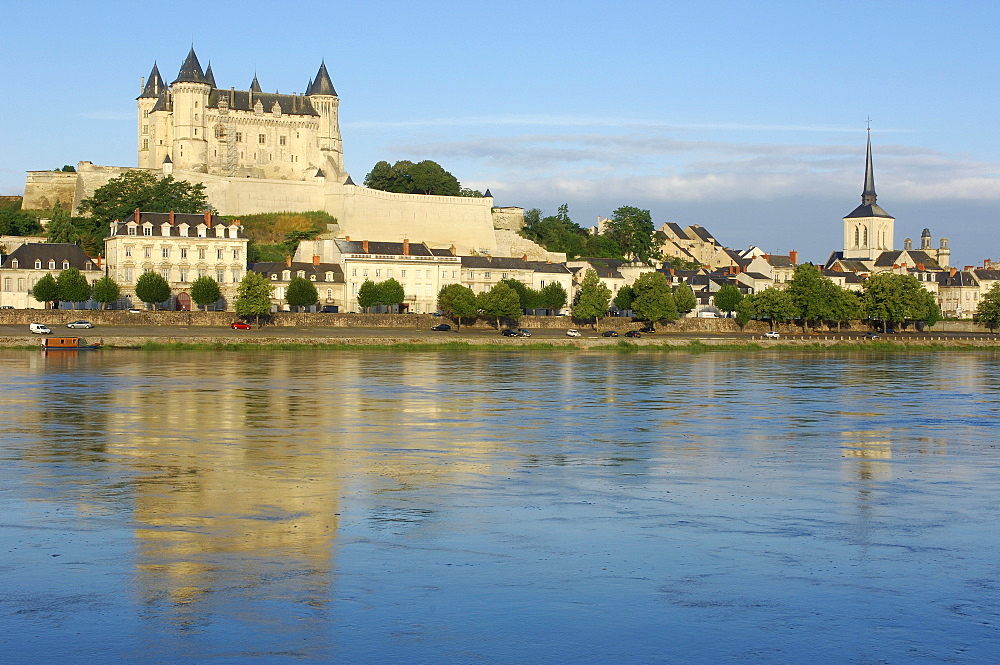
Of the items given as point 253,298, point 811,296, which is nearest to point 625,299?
point 811,296

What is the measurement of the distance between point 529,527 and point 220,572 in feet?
12.0

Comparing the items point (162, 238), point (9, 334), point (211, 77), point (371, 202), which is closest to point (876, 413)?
point (9, 334)

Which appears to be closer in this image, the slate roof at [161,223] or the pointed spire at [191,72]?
the slate roof at [161,223]

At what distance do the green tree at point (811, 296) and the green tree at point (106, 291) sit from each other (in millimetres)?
38835

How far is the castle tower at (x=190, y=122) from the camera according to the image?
8419cm

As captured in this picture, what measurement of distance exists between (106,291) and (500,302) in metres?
20.0

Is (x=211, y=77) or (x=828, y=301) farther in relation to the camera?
(x=211, y=77)

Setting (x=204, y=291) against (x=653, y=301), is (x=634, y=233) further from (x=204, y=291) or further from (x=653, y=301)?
(x=204, y=291)

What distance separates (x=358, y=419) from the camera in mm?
24109

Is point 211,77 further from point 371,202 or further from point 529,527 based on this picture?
point 529,527

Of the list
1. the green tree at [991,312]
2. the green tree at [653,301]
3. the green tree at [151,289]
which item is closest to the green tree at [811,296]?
the green tree at [653,301]

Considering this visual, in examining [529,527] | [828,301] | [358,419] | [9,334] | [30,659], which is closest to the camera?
[30,659]

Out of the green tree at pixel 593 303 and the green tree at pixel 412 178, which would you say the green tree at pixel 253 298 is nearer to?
the green tree at pixel 593 303

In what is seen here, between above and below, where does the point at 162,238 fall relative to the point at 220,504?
above
